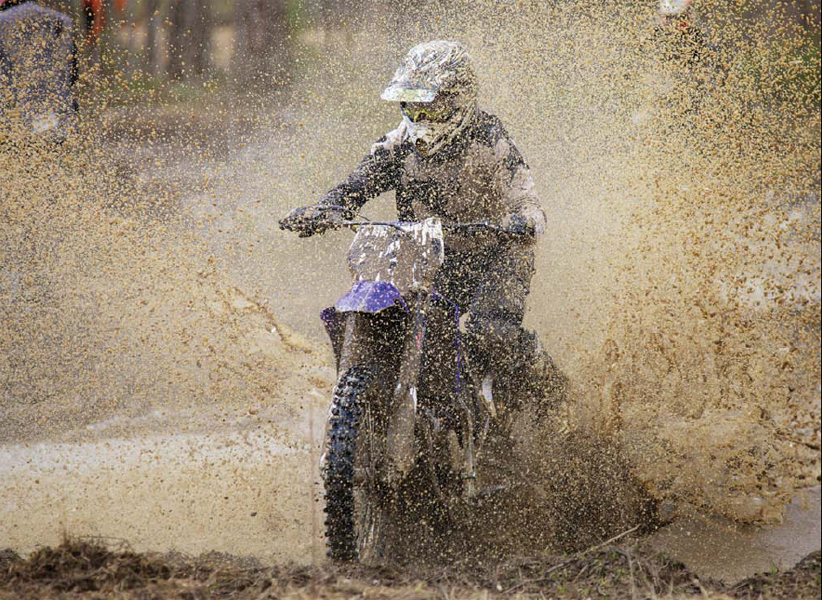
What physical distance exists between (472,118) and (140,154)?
3236 mm

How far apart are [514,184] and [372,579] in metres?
1.65

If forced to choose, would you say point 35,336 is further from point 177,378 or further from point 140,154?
point 140,154

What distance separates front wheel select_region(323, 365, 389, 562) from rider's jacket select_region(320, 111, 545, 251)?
3.19 ft

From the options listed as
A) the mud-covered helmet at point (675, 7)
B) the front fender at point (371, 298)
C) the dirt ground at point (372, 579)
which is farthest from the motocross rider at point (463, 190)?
the mud-covered helmet at point (675, 7)

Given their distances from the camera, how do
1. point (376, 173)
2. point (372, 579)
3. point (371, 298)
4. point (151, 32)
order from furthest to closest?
point (151, 32) < point (376, 173) < point (372, 579) < point (371, 298)

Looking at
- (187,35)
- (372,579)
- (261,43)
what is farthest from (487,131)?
(187,35)

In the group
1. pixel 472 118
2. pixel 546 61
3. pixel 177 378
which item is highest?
pixel 546 61

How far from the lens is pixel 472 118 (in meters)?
3.50

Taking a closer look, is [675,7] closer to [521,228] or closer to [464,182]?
[464,182]

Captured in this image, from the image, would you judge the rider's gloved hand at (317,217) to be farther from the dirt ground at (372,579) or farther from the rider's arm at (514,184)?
the dirt ground at (372,579)

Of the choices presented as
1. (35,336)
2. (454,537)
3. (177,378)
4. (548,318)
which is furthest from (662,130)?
(35,336)

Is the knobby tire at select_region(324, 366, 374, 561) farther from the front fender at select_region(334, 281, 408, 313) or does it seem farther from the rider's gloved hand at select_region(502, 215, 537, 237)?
the rider's gloved hand at select_region(502, 215, 537, 237)

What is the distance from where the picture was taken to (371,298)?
278 cm

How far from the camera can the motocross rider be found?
328cm
